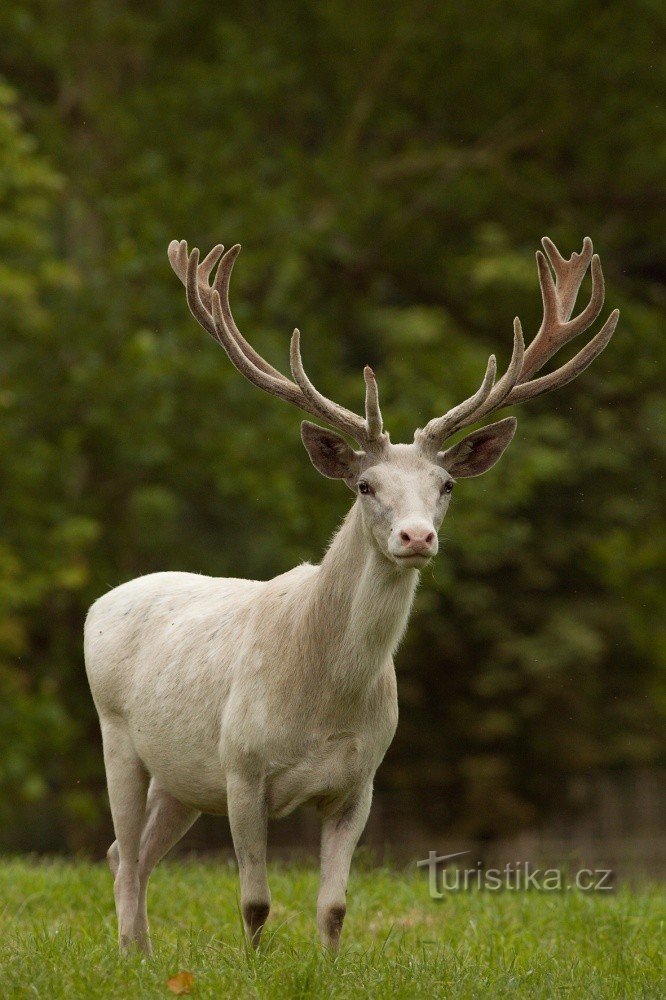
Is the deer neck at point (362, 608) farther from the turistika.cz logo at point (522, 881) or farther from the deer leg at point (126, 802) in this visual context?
the turistika.cz logo at point (522, 881)

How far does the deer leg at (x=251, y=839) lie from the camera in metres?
5.18

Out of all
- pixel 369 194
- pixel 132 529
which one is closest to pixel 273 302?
pixel 369 194

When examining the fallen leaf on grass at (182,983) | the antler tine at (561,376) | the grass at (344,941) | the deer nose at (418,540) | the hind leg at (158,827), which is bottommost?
the grass at (344,941)

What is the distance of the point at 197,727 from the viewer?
217 inches

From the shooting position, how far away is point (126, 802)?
601 centimetres

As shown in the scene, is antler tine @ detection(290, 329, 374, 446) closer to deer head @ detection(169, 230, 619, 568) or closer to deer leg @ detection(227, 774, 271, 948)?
deer head @ detection(169, 230, 619, 568)

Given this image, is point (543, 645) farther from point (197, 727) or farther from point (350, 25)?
point (197, 727)

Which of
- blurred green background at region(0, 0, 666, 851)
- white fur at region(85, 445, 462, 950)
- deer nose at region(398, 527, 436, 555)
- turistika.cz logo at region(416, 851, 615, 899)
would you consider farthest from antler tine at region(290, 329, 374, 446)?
blurred green background at region(0, 0, 666, 851)

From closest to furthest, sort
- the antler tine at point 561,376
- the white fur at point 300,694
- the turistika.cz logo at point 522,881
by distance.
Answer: the white fur at point 300,694, the antler tine at point 561,376, the turistika.cz logo at point 522,881

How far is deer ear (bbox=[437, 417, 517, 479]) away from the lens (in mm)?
5457

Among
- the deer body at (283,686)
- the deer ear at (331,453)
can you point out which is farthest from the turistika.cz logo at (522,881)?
the deer ear at (331,453)

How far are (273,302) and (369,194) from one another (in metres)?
1.41

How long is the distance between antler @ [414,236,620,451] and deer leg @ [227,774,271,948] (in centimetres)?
133

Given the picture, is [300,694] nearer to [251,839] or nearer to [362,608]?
[362,608]
